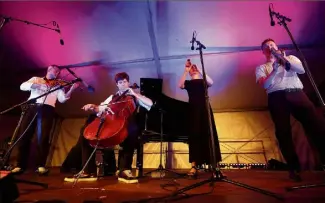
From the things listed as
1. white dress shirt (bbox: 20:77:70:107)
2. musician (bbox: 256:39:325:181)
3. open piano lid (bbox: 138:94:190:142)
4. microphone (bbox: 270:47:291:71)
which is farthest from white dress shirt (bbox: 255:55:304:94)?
white dress shirt (bbox: 20:77:70:107)

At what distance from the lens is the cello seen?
2.25m

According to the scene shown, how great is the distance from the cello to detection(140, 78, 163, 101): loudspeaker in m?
0.87

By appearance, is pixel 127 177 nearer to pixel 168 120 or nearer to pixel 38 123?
pixel 168 120

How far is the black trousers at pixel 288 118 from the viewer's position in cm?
229

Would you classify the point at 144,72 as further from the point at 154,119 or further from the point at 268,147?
the point at 268,147

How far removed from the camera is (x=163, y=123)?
348 cm

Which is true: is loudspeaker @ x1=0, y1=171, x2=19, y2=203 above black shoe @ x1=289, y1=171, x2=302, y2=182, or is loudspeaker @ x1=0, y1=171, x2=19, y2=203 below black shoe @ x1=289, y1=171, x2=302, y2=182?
below

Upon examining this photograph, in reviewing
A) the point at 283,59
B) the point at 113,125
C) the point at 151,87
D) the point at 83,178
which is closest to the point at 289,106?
the point at 283,59

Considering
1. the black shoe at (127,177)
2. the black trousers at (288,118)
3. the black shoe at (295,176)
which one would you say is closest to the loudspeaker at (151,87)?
the black shoe at (127,177)

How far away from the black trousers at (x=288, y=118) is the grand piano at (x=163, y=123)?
1.37 metres

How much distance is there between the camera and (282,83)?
7.93ft

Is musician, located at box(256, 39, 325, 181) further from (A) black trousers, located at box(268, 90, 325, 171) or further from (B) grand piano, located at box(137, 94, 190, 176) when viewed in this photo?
(B) grand piano, located at box(137, 94, 190, 176)

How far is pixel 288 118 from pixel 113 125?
1.80 m

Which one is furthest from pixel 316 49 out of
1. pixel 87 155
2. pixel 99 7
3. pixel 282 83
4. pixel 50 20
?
pixel 50 20
